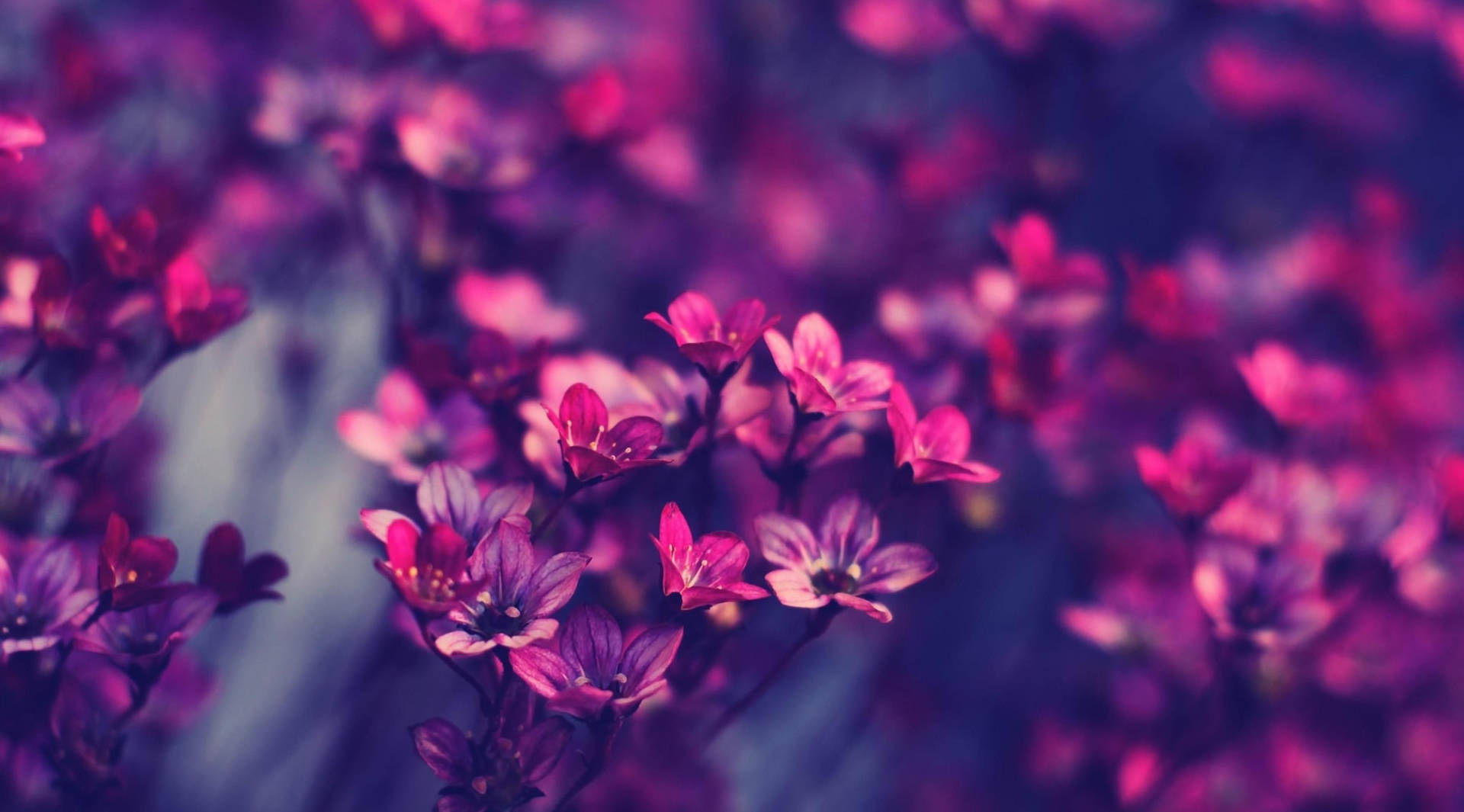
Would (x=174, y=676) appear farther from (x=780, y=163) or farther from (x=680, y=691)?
(x=780, y=163)

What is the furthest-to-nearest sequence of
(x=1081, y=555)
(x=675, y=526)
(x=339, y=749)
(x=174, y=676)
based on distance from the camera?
(x=1081, y=555) → (x=339, y=749) → (x=174, y=676) → (x=675, y=526)

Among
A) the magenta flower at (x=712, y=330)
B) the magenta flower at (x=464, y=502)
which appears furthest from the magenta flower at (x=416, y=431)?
the magenta flower at (x=712, y=330)

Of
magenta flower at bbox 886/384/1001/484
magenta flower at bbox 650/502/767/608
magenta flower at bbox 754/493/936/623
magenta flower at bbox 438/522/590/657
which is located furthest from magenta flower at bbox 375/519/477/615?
magenta flower at bbox 886/384/1001/484

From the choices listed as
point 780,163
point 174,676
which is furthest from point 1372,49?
point 174,676

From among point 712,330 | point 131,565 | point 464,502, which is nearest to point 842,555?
point 712,330

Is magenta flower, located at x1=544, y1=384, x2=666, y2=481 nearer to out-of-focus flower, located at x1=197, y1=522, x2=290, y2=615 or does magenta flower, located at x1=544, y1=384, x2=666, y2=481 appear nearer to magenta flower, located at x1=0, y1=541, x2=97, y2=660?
out-of-focus flower, located at x1=197, y1=522, x2=290, y2=615

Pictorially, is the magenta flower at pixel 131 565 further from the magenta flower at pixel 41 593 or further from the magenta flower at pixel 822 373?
the magenta flower at pixel 822 373

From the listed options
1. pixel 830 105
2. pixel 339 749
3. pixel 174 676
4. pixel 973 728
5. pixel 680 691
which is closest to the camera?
pixel 680 691
